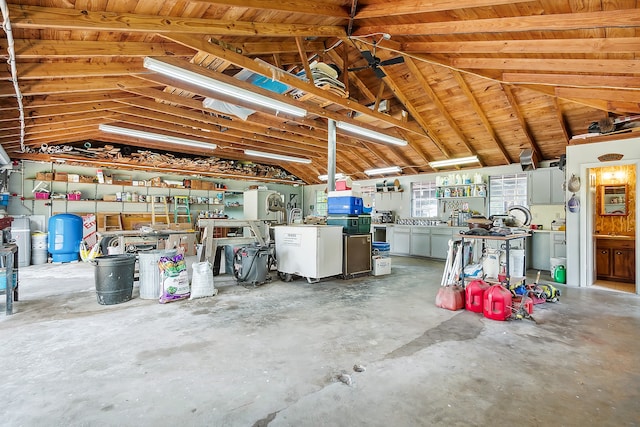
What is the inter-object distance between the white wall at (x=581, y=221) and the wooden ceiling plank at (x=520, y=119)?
1244 millimetres

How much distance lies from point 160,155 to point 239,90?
604 centimetres

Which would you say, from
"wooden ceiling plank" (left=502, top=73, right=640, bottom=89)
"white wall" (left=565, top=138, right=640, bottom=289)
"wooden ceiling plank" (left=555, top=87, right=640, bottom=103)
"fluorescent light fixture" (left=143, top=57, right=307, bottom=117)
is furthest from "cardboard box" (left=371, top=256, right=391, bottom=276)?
"wooden ceiling plank" (left=555, top=87, right=640, bottom=103)

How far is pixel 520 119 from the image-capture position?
6.62 meters

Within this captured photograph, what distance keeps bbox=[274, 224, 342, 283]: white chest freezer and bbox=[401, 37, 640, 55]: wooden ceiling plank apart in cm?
329

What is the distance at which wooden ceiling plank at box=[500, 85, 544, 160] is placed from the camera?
237 inches

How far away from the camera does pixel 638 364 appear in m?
2.66

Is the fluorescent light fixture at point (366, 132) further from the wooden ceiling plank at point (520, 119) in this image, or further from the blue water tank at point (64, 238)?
the blue water tank at point (64, 238)

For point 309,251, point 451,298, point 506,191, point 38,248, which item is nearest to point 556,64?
point 451,298

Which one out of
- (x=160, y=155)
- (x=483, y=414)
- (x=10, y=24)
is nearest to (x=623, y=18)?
(x=483, y=414)

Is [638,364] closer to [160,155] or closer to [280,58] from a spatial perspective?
[280,58]

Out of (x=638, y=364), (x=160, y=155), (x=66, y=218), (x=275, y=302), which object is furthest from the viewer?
(x=160, y=155)

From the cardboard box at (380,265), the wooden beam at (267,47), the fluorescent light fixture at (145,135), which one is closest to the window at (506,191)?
the cardboard box at (380,265)

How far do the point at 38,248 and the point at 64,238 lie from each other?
598mm

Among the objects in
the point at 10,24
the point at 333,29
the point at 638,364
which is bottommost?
the point at 638,364
